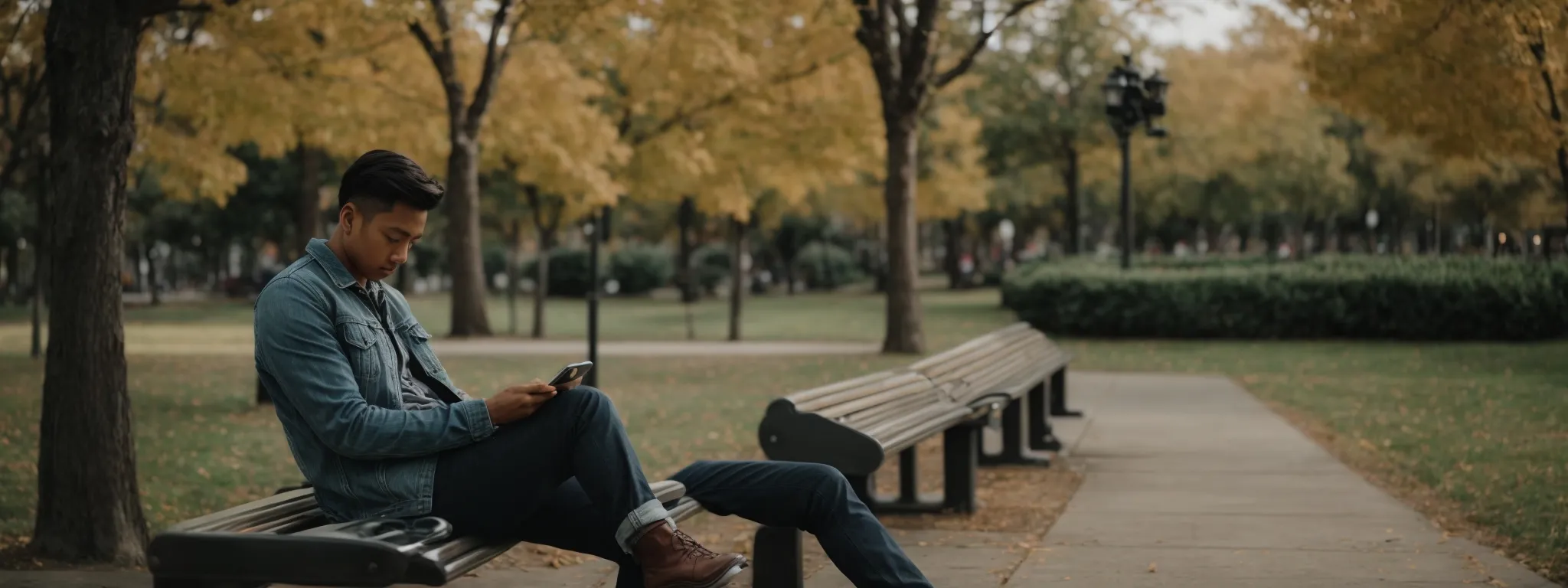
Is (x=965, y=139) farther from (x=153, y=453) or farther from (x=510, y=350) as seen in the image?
(x=153, y=453)

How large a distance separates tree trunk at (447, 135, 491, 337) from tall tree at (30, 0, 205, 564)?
1492cm

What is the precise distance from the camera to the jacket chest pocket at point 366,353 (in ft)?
13.3

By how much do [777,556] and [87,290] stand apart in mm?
3473

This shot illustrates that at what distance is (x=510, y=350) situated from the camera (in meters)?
21.2

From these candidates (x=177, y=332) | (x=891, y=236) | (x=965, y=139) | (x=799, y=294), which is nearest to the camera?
(x=891, y=236)

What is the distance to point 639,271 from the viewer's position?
2068 inches

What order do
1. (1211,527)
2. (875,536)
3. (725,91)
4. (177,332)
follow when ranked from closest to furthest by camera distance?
1. (875,536)
2. (1211,527)
3. (725,91)
4. (177,332)

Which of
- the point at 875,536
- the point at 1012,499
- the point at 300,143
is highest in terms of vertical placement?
the point at 300,143

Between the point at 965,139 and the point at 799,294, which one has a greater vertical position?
the point at 965,139

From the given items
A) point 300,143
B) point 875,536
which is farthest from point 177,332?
point 875,536

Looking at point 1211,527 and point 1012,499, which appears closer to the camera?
point 1211,527

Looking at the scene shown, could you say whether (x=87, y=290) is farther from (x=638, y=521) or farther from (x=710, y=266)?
(x=710, y=266)

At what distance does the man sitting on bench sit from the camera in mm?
3932

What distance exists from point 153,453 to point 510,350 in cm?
1057
